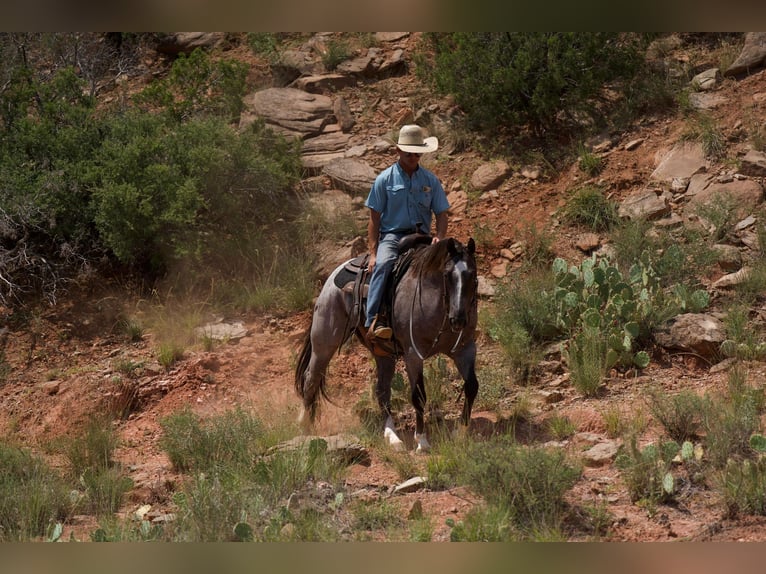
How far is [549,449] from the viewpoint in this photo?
7207mm

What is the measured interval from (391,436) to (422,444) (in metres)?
0.38

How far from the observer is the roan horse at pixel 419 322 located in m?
7.82

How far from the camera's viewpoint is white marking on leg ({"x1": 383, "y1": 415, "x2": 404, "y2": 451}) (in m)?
8.25

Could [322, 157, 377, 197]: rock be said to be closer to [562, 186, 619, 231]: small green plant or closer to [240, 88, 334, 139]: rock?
[240, 88, 334, 139]: rock

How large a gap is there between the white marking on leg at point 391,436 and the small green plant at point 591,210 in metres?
5.35

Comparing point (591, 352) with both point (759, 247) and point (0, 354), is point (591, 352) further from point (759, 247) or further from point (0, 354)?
point (0, 354)

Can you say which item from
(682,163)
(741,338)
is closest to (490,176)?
(682,163)

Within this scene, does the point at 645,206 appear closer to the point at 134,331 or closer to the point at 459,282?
the point at 459,282

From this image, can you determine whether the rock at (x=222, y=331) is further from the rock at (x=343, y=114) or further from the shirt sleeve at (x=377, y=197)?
the rock at (x=343, y=114)

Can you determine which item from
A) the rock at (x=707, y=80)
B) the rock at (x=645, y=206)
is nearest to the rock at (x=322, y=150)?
the rock at (x=645, y=206)

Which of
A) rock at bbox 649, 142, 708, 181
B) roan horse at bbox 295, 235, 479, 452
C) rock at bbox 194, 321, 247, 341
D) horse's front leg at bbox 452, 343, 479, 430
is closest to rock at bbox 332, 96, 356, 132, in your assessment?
rock at bbox 194, 321, 247, 341

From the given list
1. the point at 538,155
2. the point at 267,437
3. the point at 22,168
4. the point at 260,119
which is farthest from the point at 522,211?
the point at 22,168

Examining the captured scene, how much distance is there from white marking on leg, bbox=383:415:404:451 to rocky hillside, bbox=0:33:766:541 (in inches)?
8.9

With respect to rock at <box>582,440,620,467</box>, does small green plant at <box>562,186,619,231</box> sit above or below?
above
